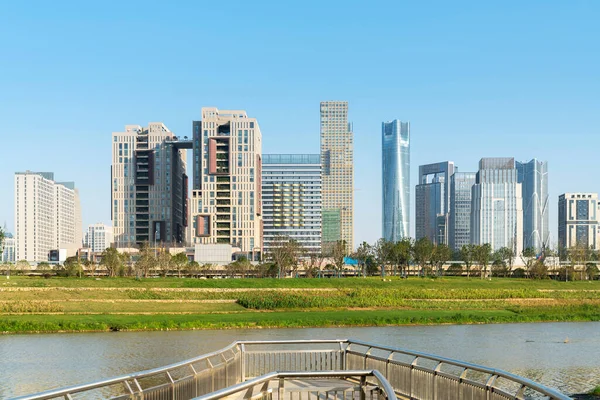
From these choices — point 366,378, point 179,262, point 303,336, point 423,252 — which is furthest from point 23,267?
point 366,378

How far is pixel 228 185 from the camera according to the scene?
198m

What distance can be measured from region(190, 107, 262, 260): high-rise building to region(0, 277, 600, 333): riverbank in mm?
108435

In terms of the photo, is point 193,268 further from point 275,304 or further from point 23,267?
point 275,304

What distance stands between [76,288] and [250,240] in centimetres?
12642

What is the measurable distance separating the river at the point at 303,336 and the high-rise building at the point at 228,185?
14270 cm

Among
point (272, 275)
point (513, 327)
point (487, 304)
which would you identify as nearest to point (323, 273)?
point (272, 275)

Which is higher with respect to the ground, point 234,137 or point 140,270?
point 234,137

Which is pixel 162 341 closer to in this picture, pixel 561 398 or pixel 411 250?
pixel 561 398

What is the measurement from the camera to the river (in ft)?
102

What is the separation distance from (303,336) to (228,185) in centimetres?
15284

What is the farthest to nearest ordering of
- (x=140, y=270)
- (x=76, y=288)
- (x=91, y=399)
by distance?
(x=140, y=270) → (x=76, y=288) → (x=91, y=399)

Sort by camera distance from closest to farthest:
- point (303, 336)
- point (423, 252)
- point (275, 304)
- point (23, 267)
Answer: point (303, 336) < point (275, 304) < point (423, 252) < point (23, 267)

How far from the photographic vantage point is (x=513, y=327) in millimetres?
57031

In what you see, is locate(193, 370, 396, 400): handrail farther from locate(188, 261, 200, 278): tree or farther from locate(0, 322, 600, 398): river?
locate(188, 261, 200, 278): tree
